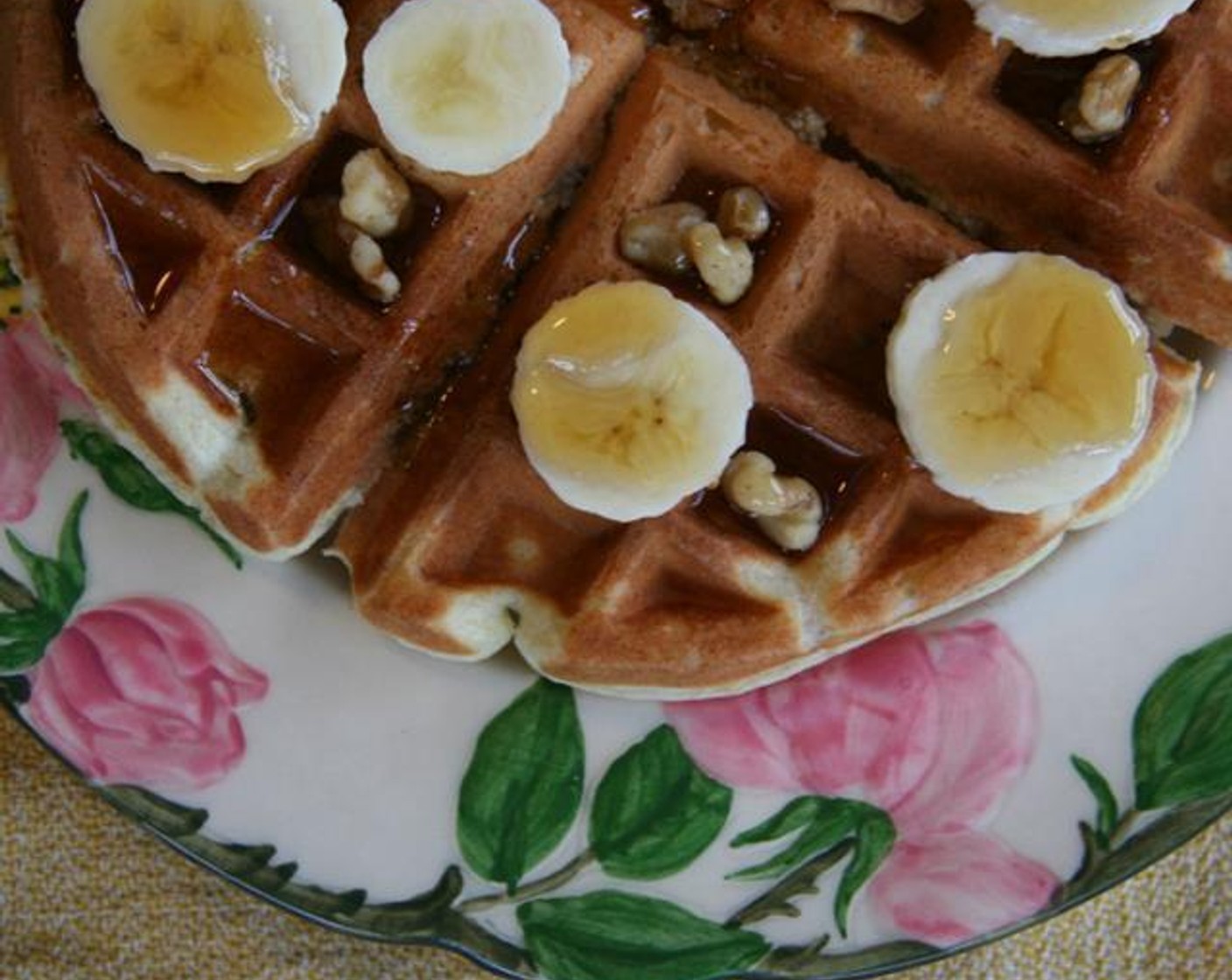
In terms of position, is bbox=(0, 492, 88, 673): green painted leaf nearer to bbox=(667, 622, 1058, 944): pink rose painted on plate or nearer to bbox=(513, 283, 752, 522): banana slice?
bbox=(513, 283, 752, 522): banana slice

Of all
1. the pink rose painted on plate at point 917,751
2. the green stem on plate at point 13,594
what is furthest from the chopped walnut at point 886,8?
the green stem on plate at point 13,594

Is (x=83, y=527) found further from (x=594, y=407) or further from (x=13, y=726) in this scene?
(x=594, y=407)

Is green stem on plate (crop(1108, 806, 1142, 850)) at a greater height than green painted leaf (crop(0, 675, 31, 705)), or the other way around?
green stem on plate (crop(1108, 806, 1142, 850))

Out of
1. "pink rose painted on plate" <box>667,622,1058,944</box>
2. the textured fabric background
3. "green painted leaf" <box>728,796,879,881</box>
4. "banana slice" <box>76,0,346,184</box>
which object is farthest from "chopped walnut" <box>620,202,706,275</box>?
the textured fabric background

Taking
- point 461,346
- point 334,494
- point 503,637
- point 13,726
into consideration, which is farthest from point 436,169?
point 13,726

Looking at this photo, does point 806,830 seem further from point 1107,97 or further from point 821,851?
point 1107,97

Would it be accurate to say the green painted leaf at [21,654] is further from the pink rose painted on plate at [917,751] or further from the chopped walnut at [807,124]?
the chopped walnut at [807,124]
